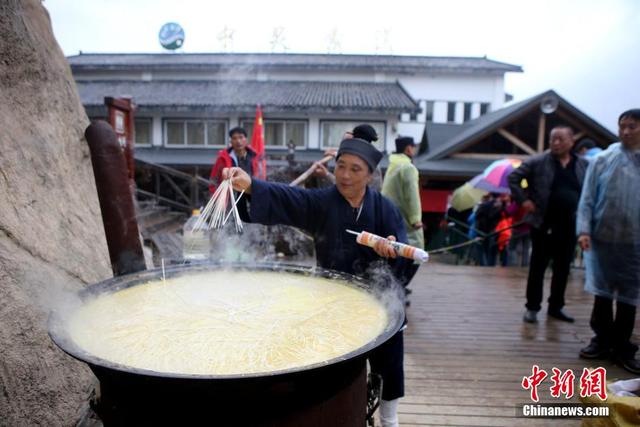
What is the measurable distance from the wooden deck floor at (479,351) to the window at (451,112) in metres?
20.9

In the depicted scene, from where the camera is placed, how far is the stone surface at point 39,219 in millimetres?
2297

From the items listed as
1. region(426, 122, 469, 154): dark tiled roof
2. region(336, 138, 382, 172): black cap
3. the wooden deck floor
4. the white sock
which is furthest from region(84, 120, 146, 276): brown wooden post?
region(426, 122, 469, 154): dark tiled roof

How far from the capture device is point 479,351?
4.33 m

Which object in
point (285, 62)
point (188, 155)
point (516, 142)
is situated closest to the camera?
point (516, 142)

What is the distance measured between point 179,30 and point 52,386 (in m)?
25.8

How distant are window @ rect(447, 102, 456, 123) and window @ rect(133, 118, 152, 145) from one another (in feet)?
58.9

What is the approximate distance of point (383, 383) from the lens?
2648 millimetres

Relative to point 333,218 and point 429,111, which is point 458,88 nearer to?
point 429,111

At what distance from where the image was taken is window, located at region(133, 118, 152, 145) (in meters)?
19.2

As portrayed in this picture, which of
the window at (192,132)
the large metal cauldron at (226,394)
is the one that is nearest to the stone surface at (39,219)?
the large metal cauldron at (226,394)

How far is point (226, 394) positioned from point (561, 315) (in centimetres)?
502

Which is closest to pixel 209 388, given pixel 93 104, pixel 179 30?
pixel 93 104

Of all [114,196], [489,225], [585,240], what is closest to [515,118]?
[489,225]

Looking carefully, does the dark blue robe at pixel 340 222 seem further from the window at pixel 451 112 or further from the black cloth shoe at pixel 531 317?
the window at pixel 451 112
